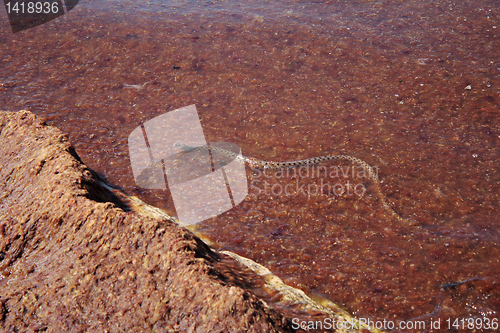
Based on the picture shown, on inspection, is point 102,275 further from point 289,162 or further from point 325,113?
point 325,113

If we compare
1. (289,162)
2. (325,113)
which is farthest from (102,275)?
(325,113)

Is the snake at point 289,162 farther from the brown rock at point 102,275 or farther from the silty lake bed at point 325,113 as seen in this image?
the brown rock at point 102,275

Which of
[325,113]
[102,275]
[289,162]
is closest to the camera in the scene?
[102,275]

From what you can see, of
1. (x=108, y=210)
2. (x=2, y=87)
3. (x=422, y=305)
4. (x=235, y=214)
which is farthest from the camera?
(x=2, y=87)

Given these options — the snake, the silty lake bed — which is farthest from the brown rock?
the snake

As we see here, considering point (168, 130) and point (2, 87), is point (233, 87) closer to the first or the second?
point (168, 130)

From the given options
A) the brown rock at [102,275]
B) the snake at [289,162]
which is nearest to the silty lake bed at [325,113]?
the snake at [289,162]

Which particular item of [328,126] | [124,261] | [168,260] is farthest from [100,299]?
[328,126]
